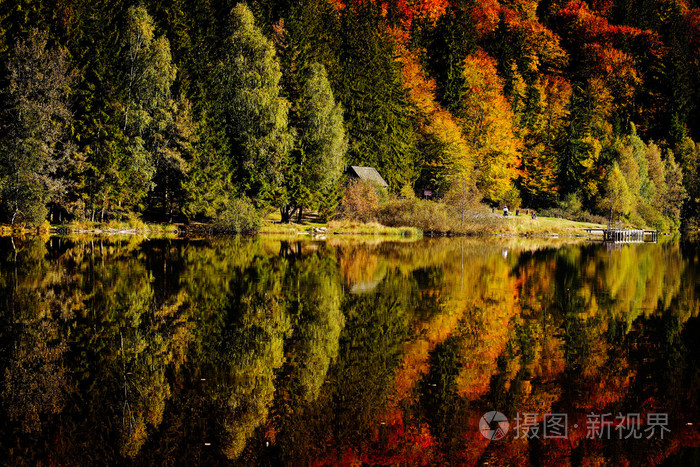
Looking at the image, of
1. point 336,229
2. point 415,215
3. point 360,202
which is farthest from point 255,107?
point 415,215

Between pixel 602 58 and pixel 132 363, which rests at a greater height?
pixel 602 58

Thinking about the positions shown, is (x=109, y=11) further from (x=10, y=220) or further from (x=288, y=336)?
(x=288, y=336)

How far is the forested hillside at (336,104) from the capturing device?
48.8 meters

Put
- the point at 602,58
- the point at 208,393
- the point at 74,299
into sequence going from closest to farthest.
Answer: the point at 208,393 → the point at 74,299 → the point at 602,58

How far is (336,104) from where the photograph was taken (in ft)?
219

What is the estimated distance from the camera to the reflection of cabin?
63.7 m

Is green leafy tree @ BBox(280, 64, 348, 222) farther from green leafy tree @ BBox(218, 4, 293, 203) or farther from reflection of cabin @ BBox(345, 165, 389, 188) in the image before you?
reflection of cabin @ BBox(345, 165, 389, 188)

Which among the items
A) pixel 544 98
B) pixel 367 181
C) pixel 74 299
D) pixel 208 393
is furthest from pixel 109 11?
pixel 544 98

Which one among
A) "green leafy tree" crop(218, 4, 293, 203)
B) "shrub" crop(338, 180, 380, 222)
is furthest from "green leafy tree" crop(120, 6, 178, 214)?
"shrub" crop(338, 180, 380, 222)

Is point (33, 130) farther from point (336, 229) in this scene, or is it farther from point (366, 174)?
point (366, 174)

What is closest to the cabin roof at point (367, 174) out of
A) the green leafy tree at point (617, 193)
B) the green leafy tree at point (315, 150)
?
the green leafy tree at point (315, 150)

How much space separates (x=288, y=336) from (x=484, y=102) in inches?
2775

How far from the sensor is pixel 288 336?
14.2 m

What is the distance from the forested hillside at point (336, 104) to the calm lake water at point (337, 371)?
28755 millimetres
